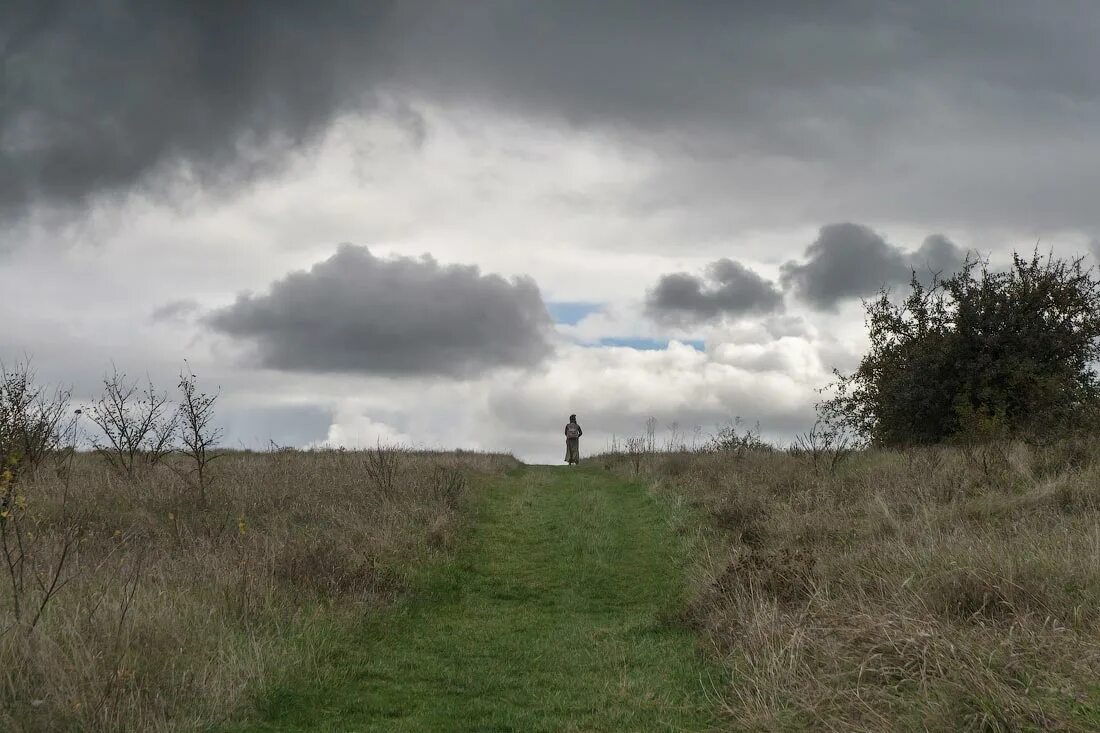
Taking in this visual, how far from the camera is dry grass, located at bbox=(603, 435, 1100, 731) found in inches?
225

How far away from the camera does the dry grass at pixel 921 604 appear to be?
5707 mm

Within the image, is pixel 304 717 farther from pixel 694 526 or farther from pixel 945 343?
pixel 945 343

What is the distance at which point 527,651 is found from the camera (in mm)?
10070

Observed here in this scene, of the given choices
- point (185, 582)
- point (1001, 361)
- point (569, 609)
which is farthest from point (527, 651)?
point (1001, 361)

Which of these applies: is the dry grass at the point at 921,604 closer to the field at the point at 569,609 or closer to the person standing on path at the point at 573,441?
the field at the point at 569,609

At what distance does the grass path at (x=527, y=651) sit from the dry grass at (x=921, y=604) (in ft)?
2.40

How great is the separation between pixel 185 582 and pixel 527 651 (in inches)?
165

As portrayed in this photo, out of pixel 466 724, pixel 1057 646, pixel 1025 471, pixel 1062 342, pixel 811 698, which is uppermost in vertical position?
pixel 1062 342

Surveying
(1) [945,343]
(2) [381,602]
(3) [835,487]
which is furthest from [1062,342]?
(2) [381,602]

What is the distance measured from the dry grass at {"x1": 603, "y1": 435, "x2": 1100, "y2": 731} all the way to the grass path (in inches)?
28.8

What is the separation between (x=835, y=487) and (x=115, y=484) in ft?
48.2

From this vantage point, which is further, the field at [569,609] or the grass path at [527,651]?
the grass path at [527,651]

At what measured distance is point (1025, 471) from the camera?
1451cm

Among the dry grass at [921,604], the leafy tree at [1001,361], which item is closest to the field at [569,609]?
the dry grass at [921,604]
